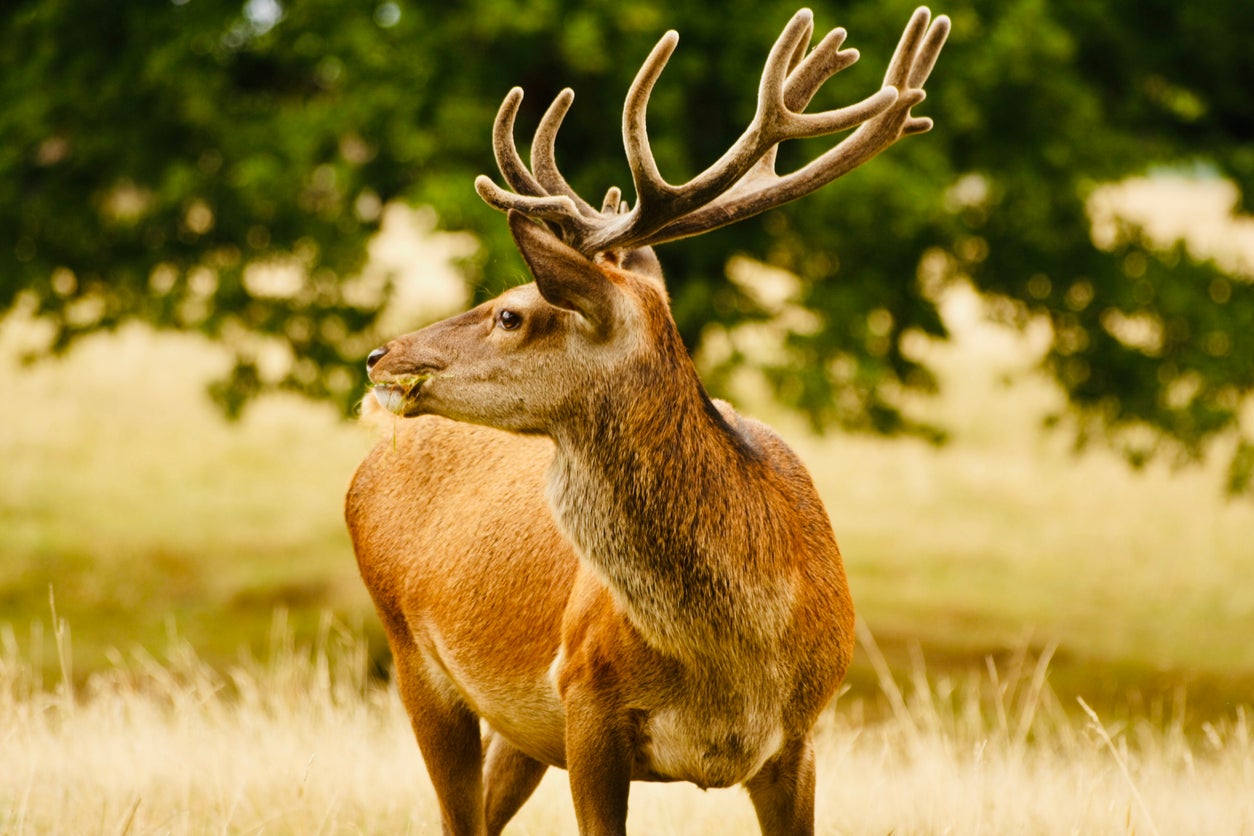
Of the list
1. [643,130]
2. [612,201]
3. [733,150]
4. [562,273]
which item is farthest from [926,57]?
[562,273]

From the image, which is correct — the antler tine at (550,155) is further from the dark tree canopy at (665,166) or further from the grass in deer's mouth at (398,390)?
the dark tree canopy at (665,166)

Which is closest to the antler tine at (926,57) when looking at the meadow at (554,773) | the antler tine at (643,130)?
the antler tine at (643,130)

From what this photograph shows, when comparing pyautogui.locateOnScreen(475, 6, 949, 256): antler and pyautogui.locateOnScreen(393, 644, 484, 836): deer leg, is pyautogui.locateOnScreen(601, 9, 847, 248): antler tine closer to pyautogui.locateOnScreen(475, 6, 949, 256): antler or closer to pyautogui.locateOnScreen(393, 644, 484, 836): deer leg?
pyautogui.locateOnScreen(475, 6, 949, 256): antler

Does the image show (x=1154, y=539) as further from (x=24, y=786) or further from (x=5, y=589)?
(x=24, y=786)

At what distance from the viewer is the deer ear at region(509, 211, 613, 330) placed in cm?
347

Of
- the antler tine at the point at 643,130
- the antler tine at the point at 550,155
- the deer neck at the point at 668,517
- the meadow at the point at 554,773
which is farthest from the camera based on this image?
the meadow at the point at 554,773

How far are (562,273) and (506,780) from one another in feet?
6.56

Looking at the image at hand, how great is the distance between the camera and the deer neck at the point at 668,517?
11.8 feet

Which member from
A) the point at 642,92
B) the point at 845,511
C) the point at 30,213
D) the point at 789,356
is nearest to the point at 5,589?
the point at 30,213

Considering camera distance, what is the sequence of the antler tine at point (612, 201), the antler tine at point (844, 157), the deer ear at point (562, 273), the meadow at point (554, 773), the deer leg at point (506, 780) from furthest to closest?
the meadow at point (554, 773), the deer leg at point (506, 780), the antler tine at point (612, 201), the antler tine at point (844, 157), the deer ear at point (562, 273)

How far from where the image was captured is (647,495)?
364 cm

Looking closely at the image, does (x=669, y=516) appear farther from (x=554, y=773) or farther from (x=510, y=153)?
(x=554, y=773)

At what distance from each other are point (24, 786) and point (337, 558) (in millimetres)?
8979

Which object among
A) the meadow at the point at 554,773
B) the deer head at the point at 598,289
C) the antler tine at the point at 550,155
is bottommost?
the meadow at the point at 554,773
